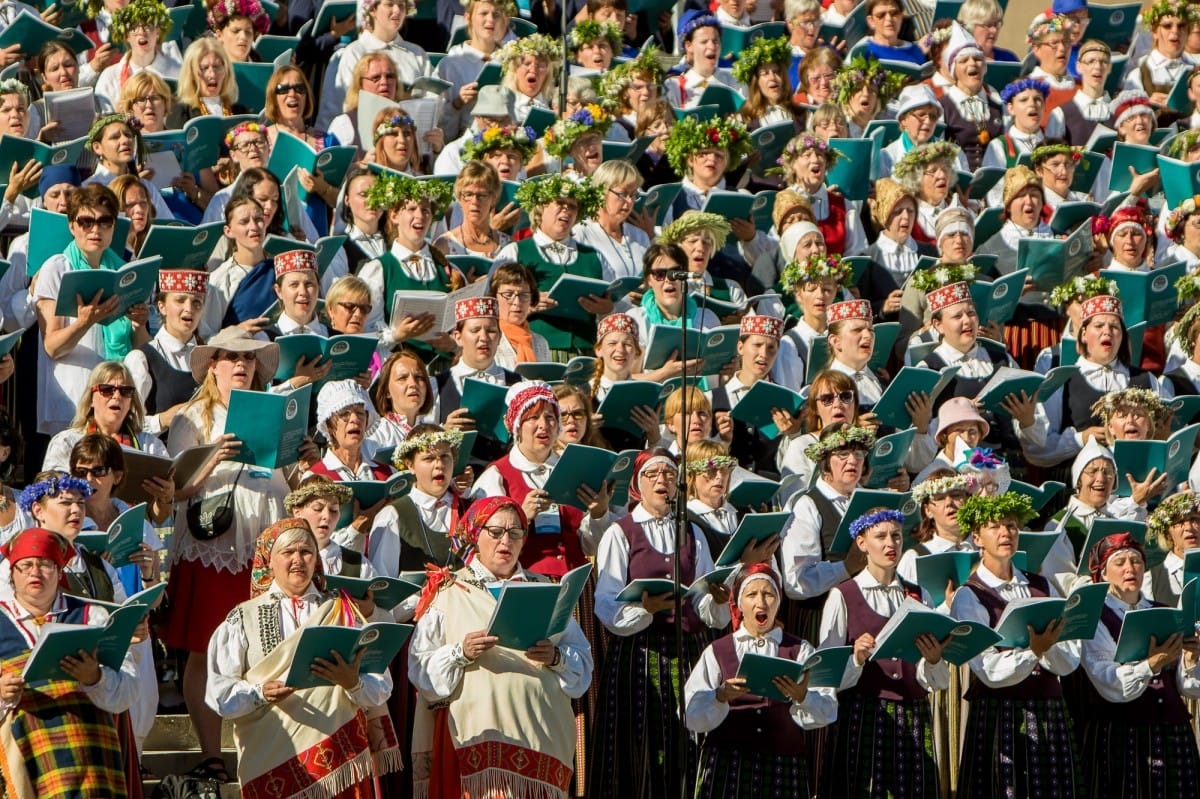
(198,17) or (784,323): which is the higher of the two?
(198,17)

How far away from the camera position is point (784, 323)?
11.2m

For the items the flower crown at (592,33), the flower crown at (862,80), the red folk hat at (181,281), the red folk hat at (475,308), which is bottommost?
the red folk hat at (475,308)

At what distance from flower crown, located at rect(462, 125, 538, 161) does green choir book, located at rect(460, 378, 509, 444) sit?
2081mm

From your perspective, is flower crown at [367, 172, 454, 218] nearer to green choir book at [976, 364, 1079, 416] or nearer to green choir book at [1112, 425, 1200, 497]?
green choir book at [976, 364, 1079, 416]

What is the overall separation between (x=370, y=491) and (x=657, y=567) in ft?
3.65

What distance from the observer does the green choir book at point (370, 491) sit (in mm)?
8695

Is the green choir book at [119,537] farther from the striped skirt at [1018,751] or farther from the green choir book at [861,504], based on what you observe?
the striped skirt at [1018,751]

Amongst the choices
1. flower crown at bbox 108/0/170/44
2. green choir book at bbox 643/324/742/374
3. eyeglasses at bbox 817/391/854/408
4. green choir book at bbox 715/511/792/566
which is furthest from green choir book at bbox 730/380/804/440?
flower crown at bbox 108/0/170/44

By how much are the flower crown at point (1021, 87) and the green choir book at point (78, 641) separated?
7.56 metres

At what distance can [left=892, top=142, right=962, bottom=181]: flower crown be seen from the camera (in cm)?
1243

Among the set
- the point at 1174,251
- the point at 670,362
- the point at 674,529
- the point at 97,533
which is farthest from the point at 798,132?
the point at 97,533

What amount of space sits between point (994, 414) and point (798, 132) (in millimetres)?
2613

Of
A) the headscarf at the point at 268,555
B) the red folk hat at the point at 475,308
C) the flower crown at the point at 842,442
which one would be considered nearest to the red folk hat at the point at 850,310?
the flower crown at the point at 842,442

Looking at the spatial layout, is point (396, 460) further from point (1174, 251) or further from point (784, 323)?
point (1174, 251)
